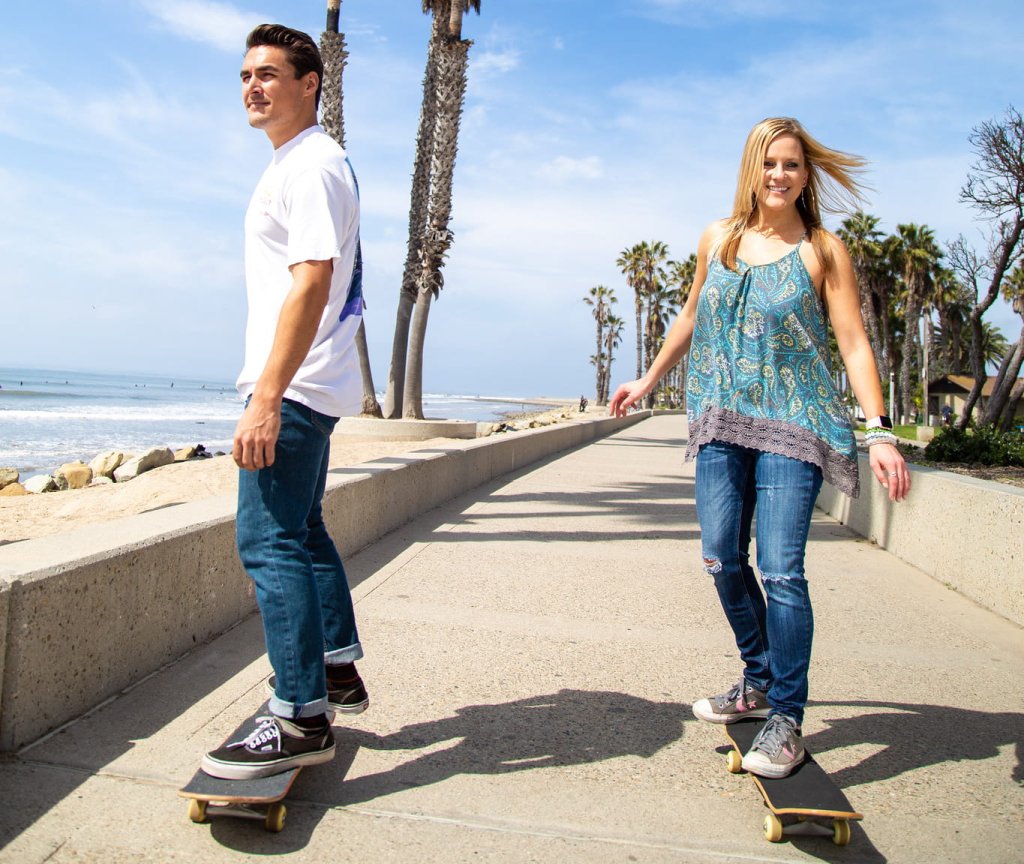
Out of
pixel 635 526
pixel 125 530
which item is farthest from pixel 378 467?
pixel 125 530

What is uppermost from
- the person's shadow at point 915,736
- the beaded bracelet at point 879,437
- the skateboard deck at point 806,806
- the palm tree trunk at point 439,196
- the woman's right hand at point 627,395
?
the palm tree trunk at point 439,196

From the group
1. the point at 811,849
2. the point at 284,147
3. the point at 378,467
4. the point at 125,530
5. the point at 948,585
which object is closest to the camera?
the point at 811,849

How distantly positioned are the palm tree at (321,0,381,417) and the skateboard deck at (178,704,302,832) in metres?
16.8

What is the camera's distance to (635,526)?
764 cm

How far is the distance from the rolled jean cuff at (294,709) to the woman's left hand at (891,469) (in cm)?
162

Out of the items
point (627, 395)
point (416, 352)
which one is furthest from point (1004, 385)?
point (627, 395)

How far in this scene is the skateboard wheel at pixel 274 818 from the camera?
2250 millimetres

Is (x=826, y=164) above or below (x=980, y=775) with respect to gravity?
above

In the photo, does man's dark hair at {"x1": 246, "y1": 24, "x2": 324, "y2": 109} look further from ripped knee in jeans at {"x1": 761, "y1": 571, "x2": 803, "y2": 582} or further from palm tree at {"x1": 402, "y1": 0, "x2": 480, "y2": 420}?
palm tree at {"x1": 402, "y1": 0, "x2": 480, "y2": 420}

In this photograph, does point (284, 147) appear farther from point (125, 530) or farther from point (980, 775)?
point (980, 775)

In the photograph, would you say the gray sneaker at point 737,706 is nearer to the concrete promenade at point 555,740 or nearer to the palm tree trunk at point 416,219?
the concrete promenade at point 555,740

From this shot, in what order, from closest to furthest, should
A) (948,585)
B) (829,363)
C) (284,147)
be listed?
(284,147) < (829,363) < (948,585)

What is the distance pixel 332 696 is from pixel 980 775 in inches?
76.5

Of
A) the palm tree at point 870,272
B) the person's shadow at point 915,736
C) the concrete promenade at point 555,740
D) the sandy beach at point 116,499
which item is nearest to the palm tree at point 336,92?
the sandy beach at point 116,499
